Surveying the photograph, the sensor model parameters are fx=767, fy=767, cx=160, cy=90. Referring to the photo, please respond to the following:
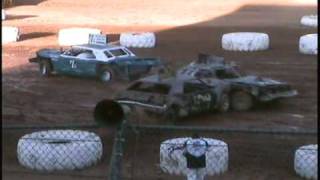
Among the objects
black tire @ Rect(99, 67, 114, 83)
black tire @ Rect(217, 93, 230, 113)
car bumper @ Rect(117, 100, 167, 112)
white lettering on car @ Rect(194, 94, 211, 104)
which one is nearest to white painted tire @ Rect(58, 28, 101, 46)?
black tire @ Rect(99, 67, 114, 83)

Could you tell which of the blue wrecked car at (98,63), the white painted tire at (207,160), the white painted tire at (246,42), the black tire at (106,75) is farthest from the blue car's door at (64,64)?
the white painted tire at (207,160)

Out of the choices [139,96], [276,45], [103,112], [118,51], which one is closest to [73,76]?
[118,51]

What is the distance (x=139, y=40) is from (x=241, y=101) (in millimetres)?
10135

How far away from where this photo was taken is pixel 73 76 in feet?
69.2

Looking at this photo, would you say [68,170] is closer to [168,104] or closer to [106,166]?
[106,166]

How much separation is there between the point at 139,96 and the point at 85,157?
4.00 metres

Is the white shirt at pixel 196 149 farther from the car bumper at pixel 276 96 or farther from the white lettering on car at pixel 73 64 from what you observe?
the white lettering on car at pixel 73 64

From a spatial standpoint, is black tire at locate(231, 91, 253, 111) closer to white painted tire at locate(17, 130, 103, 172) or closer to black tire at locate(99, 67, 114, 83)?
black tire at locate(99, 67, 114, 83)

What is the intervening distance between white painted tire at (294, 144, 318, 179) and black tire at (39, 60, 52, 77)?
37.4ft

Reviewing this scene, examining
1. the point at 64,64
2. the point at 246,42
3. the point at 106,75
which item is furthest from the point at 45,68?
the point at 246,42

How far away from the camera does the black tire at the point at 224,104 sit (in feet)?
53.9

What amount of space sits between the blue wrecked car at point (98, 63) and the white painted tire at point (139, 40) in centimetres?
489

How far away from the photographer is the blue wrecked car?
20.5 meters

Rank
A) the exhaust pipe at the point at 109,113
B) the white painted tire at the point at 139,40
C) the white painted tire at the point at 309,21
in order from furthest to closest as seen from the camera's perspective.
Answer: the white painted tire at the point at 309,21 < the white painted tire at the point at 139,40 < the exhaust pipe at the point at 109,113
